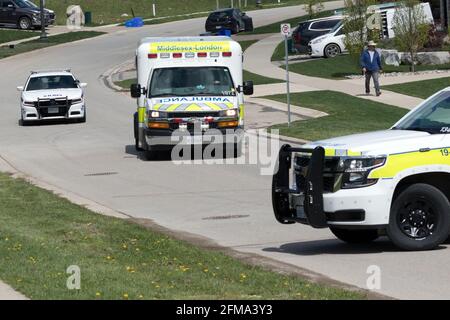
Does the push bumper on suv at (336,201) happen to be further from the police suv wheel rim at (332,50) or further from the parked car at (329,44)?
the police suv wheel rim at (332,50)

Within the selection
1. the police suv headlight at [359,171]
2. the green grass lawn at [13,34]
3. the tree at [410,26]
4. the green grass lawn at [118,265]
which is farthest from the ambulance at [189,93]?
the green grass lawn at [13,34]

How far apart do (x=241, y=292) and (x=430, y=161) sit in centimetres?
333

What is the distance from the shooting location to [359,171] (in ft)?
40.8

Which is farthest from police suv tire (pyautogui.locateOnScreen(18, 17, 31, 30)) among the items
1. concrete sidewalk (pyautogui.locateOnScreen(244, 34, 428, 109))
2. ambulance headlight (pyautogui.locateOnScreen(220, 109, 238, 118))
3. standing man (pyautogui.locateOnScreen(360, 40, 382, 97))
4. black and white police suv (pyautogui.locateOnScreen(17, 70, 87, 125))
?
ambulance headlight (pyautogui.locateOnScreen(220, 109, 238, 118))

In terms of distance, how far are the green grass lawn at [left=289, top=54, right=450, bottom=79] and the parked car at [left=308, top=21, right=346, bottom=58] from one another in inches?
25.7

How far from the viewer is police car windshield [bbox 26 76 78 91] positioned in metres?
34.4

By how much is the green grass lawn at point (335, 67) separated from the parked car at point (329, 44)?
654mm

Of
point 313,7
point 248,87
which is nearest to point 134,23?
point 313,7

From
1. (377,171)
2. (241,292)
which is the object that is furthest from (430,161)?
(241,292)

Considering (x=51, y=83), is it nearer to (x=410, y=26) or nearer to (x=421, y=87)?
(x=421, y=87)

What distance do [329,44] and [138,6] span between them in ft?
117
